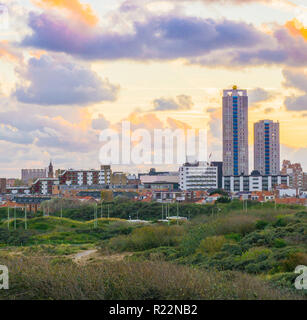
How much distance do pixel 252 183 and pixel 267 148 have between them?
76.6 feet

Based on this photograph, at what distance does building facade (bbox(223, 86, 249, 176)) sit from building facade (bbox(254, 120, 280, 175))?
4.97 meters

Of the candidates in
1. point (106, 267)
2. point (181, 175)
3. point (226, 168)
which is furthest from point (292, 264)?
point (226, 168)

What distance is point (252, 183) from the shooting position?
97.0m

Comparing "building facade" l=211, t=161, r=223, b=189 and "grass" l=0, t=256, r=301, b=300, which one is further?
"building facade" l=211, t=161, r=223, b=189

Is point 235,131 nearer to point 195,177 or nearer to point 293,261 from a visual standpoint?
point 195,177

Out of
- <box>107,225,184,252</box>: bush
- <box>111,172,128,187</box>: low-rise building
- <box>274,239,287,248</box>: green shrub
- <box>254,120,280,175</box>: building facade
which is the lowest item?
<box>107,225,184,252</box>: bush

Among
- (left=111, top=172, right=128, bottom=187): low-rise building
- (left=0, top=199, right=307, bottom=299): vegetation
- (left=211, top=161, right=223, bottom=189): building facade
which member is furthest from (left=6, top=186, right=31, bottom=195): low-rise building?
(left=0, top=199, right=307, bottom=299): vegetation

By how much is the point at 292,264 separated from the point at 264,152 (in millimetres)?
105583

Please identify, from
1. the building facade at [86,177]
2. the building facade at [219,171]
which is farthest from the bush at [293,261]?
the building facade at [219,171]

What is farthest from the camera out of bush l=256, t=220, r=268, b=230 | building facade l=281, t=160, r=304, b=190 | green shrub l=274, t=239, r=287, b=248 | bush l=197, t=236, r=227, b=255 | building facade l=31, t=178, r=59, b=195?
building facade l=281, t=160, r=304, b=190

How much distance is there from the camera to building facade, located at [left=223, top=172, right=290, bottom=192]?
318ft

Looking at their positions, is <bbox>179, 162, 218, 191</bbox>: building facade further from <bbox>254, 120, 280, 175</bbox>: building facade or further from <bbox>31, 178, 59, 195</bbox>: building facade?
<bbox>254, 120, 280, 175</bbox>: building facade

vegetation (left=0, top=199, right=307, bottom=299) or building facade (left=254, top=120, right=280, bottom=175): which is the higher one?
building facade (left=254, top=120, right=280, bottom=175)

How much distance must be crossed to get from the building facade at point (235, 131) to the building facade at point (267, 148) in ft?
16.3
